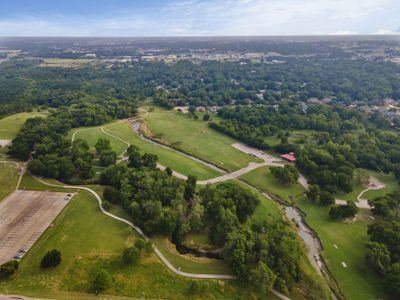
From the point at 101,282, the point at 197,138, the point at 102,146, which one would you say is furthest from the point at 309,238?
the point at 102,146

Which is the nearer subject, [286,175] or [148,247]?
[148,247]

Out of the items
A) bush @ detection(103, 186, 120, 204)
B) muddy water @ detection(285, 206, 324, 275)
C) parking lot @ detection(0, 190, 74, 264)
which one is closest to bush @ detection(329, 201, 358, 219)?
muddy water @ detection(285, 206, 324, 275)

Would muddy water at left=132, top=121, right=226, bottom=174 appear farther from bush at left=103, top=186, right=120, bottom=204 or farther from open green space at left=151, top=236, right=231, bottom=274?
open green space at left=151, top=236, right=231, bottom=274

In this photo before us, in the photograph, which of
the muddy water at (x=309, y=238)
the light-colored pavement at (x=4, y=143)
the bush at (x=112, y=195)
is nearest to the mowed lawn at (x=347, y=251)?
the muddy water at (x=309, y=238)

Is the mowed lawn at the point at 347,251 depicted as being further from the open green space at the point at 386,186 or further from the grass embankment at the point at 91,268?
the grass embankment at the point at 91,268

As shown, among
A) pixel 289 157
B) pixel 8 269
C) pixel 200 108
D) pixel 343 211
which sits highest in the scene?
pixel 8 269

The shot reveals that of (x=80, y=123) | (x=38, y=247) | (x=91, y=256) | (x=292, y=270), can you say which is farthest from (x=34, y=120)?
(x=292, y=270)

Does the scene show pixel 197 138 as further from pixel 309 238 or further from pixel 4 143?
pixel 4 143
